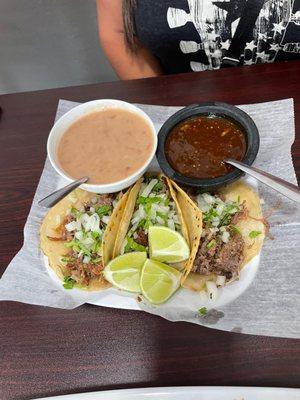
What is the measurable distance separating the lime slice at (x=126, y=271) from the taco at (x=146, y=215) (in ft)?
0.22

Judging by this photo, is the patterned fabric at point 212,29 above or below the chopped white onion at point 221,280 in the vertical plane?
above

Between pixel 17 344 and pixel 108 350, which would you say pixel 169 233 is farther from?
pixel 17 344

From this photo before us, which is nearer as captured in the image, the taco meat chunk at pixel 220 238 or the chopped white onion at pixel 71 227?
the taco meat chunk at pixel 220 238

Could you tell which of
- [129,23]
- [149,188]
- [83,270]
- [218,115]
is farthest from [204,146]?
[129,23]

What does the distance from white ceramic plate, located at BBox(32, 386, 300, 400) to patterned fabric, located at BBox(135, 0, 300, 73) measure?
54.6 inches

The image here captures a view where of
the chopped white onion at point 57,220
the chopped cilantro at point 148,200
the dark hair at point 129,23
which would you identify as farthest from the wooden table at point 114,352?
the dark hair at point 129,23

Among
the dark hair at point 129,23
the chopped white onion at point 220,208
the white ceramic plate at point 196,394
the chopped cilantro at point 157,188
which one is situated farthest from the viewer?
the dark hair at point 129,23

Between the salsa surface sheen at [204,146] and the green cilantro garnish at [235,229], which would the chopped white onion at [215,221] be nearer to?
the green cilantro garnish at [235,229]

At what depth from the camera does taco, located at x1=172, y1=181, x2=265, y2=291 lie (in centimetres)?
146

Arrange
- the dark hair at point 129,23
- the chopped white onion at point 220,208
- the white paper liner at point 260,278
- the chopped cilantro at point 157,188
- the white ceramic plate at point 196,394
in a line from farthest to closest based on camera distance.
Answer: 1. the dark hair at point 129,23
2. the chopped cilantro at point 157,188
3. the chopped white onion at point 220,208
4. the white paper liner at point 260,278
5. the white ceramic plate at point 196,394

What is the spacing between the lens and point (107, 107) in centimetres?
173

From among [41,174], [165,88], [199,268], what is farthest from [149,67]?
[199,268]

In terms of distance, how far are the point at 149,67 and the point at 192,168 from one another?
84 cm

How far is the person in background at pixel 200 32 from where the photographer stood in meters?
1.78
